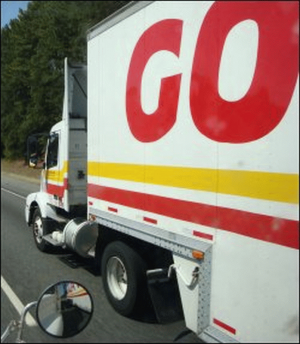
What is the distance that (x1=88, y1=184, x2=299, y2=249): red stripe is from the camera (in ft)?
9.78

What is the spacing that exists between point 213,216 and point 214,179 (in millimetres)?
231

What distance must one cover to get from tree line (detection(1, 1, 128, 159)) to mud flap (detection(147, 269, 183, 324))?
1.50 metres

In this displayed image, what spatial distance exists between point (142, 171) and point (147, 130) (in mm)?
441

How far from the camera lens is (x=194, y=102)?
352cm

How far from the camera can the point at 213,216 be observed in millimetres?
3688

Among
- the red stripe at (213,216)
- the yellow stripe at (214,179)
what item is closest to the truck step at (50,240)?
the yellow stripe at (214,179)

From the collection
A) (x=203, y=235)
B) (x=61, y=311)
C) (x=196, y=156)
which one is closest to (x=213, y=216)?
(x=203, y=235)

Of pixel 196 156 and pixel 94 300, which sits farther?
pixel 94 300

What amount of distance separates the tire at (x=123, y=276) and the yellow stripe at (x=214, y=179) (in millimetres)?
1059

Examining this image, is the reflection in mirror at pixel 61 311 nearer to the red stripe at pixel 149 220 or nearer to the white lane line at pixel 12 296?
the red stripe at pixel 149 220

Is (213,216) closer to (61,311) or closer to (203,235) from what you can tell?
(203,235)

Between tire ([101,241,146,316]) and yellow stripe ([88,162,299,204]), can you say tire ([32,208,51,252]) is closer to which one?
yellow stripe ([88,162,299,204])

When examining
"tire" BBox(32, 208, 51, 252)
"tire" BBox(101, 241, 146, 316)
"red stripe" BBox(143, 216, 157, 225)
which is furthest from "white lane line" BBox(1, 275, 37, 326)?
"red stripe" BBox(143, 216, 157, 225)

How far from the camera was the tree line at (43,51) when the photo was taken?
3.13 metres
